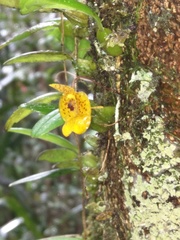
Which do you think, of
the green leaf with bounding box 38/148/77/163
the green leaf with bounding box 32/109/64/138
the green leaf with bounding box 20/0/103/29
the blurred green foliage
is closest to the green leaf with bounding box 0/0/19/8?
the green leaf with bounding box 20/0/103/29

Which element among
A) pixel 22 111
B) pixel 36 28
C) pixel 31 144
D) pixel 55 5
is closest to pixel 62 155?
pixel 22 111

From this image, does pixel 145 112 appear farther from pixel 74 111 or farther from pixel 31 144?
pixel 31 144

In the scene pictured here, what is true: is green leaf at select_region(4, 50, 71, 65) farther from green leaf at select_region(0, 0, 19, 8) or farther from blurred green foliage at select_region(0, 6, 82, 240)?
blurred green foliage at select_region(0, 6, 82, 240)

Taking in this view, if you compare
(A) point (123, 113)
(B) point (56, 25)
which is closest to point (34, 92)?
(B) point (56, 25)

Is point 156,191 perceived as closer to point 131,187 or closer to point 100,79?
point 131,187

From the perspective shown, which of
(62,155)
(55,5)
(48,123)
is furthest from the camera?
(62,155)

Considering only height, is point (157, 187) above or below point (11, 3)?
below

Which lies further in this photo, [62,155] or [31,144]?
[31,144]
